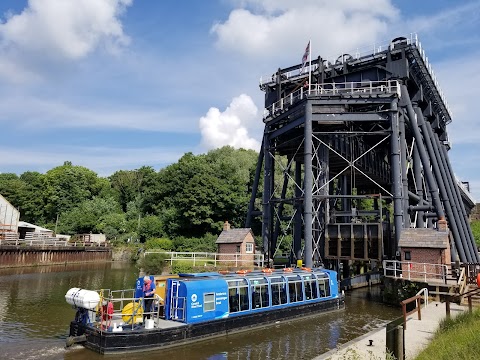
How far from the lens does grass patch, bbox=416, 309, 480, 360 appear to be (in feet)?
28.4

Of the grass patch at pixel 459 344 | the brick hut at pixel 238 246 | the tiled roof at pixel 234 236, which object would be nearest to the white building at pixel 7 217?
the tiled roof at pixel 234 236

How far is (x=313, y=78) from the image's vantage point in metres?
37.7

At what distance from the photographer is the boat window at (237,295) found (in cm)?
1800

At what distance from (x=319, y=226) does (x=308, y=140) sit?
7.29 meters

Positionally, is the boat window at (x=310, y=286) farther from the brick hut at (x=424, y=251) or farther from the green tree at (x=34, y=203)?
the green tree at (x=34, y=203)

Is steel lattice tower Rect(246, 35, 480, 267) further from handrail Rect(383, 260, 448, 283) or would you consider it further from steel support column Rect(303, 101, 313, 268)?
handrail Rect(383, 260, 448, 283)

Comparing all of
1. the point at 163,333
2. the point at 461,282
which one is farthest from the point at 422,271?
the point at 163,333

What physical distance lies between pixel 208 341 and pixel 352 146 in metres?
26.8

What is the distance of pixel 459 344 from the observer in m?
9.40

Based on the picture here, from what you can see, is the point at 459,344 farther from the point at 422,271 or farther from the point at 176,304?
the point at 422,271

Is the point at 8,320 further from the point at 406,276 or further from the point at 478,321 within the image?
the point at 406,276

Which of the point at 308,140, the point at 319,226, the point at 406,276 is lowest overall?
the point at 406,276

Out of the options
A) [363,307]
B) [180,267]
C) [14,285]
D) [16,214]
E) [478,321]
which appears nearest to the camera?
[478,321]

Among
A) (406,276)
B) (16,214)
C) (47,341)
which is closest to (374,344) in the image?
(47,341)
